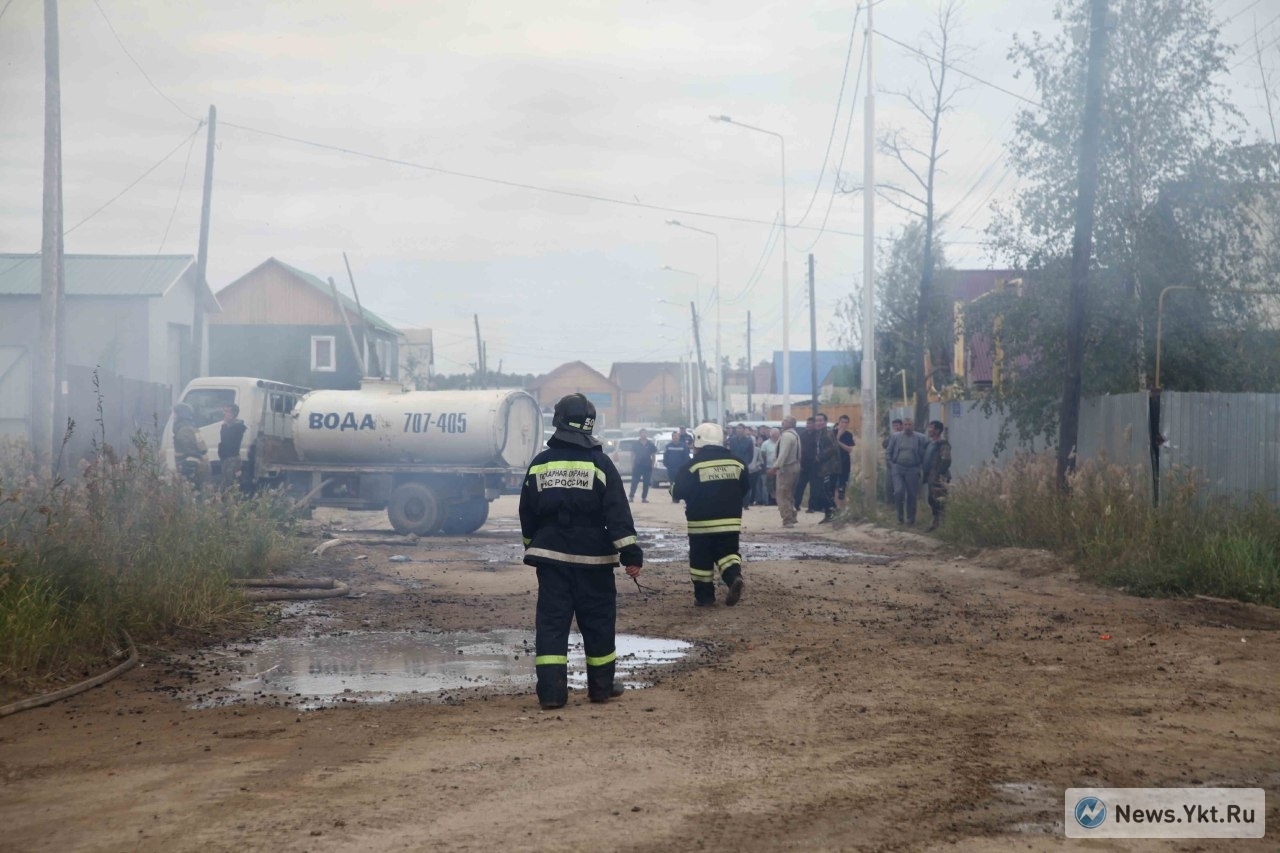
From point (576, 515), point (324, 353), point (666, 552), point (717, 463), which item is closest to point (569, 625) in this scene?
point (576, 515)

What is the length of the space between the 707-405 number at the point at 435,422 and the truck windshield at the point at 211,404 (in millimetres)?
3046

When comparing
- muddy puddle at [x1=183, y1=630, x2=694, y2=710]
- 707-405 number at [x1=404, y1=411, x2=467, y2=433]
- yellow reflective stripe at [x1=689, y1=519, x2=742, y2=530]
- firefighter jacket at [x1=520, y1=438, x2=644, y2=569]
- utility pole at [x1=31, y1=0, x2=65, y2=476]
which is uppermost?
utility pole at [x1=31, y1=0, x2=65, y2=476]

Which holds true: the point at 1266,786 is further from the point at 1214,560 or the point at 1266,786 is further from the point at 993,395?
the point at 993,395

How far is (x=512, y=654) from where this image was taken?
9188mm

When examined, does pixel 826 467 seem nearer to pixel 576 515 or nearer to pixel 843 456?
pixel 843 456

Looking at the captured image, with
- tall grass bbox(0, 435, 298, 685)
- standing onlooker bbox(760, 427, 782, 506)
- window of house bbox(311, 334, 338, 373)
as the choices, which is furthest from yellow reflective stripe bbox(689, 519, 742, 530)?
window of house bbox(311, 334, 338, 373)

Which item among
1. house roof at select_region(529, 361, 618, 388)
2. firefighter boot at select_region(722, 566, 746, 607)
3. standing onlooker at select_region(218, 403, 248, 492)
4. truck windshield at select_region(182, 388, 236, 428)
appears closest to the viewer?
firefighter boot at select_region(722, 566, 746, 607)

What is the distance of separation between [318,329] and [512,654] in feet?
165

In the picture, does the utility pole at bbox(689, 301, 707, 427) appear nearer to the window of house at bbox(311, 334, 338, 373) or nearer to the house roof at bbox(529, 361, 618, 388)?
the window of house at bbox(311, 334, 338, 373)

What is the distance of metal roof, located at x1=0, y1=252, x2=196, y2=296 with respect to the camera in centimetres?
3644

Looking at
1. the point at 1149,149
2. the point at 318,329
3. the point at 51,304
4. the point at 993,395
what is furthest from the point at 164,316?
the point at 1149,149

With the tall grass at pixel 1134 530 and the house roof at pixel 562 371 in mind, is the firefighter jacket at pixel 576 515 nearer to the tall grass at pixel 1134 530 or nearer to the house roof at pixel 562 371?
the tall grass at pixel 1134 530

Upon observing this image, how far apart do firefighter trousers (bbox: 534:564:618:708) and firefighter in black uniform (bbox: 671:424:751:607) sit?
3.83m

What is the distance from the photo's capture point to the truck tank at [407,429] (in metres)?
21.1
